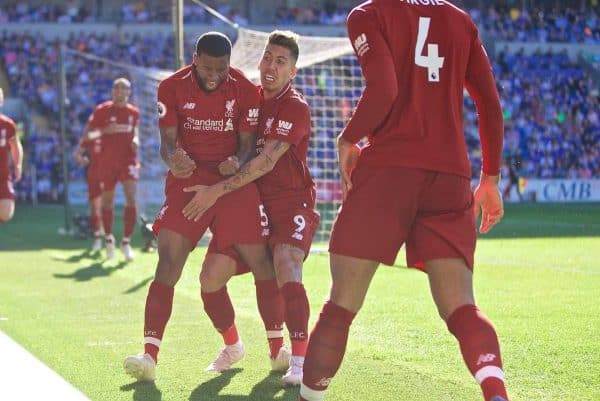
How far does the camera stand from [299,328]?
654 centimetres

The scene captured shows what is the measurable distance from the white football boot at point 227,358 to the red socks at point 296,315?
58cm

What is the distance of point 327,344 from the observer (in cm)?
463

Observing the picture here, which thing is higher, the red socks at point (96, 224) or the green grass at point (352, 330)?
the green grass at point (352, 330)

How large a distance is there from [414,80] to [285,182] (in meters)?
2.40

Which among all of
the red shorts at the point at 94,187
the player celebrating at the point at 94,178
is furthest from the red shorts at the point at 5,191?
the red shorts at the point at 94,187

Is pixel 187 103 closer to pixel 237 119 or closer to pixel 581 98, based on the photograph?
pixel 237 119

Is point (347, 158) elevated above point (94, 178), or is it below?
above

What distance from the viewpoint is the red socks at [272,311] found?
6.93 meters

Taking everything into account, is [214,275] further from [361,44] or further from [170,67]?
[170,67]

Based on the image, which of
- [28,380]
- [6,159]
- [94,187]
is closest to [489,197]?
[28,380]

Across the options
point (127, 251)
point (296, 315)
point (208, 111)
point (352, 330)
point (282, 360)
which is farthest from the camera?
point (127, 251)

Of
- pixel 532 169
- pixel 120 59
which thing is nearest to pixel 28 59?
pixel 120 59

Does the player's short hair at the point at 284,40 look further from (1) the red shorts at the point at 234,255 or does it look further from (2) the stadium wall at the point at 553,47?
(2) the stadium wall at the point at 553,47

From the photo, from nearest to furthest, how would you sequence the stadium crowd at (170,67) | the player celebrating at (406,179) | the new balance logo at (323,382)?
the player celebrating at (406,179)
the new balance logo at (323,382)
the stadium crowd at (170,67)
